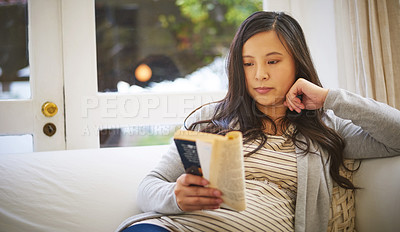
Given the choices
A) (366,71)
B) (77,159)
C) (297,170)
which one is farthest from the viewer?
(366,71)

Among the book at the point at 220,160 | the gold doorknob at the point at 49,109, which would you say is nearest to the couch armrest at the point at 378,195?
the book at the point at 220,160

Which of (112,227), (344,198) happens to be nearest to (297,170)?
(344,198)

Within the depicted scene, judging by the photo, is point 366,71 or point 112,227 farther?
point 366,71

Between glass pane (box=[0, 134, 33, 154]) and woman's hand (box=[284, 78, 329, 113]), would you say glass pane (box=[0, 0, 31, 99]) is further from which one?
woman's hand (box=[284, 78, 329, 113])

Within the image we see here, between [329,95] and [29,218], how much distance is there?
1193 mm

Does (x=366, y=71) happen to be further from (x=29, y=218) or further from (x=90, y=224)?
(x=29, y=218)

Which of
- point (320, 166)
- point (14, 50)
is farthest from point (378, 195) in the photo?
point (14, 50)

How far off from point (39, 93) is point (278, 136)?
128 centimetres

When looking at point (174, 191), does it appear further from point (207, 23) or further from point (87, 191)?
point (207, 23)

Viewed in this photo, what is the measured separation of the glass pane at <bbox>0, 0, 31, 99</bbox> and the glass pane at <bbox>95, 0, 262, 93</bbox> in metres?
0.38

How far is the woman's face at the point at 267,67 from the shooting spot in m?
1.26

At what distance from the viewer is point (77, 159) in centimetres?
147

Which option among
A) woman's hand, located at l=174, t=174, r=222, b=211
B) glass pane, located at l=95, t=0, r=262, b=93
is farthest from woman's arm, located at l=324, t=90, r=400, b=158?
glass pane, located at l=95, t=0, r=262, b=93

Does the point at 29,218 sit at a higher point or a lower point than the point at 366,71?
lower
